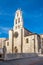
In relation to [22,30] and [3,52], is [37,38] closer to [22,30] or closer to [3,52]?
[22,30]

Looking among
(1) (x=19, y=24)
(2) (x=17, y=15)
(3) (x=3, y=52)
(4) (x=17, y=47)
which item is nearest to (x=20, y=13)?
(2) (x=17, y=15)

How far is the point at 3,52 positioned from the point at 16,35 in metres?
38.8

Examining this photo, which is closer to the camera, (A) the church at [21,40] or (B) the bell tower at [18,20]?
(A) the church at [21,40]

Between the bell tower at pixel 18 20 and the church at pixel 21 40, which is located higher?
the bell tower at pixel 18 20

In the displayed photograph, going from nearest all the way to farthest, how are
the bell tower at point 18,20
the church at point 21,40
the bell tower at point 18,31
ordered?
the church at point 21,40
the bell tower at point 18,31
the bell tower at point 18,20

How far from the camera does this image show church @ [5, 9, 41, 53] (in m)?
51.2

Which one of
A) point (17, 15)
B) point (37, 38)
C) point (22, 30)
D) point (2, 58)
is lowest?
point (2, 58)

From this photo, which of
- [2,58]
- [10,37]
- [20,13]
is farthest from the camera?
[20,13]

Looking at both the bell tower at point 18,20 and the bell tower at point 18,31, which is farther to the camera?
the bell tower at point 18,20

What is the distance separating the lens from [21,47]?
55.7 metres

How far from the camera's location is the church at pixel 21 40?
51.2 meters

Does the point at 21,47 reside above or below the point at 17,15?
below

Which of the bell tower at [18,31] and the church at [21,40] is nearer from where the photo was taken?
the church at [21,40]

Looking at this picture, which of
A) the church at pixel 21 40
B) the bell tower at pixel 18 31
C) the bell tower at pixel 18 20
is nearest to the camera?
the church at pixel 21 40
